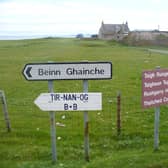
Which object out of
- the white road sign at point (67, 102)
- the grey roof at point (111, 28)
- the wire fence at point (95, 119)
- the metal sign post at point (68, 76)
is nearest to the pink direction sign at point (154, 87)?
the metal sign post at point (68, 76)

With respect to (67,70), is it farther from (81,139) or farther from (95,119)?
(95,119)

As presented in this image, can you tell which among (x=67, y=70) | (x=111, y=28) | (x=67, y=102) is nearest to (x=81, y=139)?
(x=67, y=102)

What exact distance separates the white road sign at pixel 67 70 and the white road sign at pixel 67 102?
0.34 metres

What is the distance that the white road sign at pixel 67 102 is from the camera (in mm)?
7359

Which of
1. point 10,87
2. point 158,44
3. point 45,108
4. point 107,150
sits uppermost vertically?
point 45,108

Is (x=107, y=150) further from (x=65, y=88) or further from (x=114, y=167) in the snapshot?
(x=65, y=88)

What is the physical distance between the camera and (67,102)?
24.2 ft

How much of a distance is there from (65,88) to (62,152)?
11187mm

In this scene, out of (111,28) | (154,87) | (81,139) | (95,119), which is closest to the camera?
(154,87)

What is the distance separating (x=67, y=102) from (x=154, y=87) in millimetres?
1788

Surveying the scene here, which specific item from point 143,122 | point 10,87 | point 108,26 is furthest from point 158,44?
point 143,122

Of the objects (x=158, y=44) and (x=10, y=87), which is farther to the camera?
(x=158, y=44)

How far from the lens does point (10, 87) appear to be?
20.6 meters

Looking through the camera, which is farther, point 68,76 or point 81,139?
point 81,139
